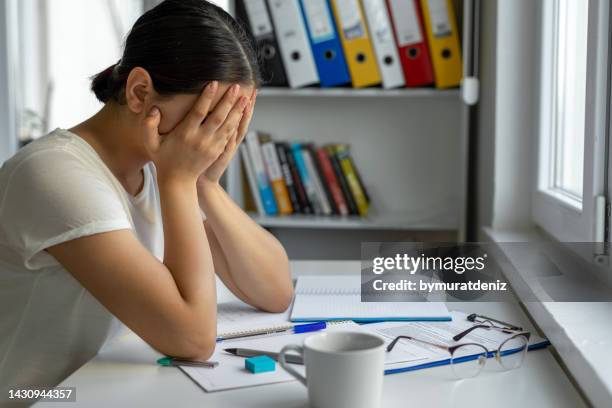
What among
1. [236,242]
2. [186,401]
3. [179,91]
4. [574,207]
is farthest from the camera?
[574,207]

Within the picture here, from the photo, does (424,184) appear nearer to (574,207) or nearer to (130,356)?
(574,207)

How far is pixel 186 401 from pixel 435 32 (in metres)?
1.80

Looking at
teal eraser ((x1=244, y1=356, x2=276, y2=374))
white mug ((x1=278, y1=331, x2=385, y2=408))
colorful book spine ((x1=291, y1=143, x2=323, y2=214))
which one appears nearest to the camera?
white mug ((x1=278, y1=331, x2=385, y2=408))

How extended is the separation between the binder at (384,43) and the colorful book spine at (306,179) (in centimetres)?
37

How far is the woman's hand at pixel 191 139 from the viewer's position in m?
1.06

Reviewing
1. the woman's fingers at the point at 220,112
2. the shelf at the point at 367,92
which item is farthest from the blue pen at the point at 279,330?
the shelf at the point at 367,92

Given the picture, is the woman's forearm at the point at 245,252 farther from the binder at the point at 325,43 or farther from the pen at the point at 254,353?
the binder at the point at 325,43

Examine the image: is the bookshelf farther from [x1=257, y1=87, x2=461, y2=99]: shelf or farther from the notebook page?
the notebook page

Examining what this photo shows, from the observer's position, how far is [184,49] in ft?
3.34

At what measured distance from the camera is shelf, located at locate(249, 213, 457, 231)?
91.0 inches

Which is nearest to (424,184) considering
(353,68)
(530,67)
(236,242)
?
(353,68)

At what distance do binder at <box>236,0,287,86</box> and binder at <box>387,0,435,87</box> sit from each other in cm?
40

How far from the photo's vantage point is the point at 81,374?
0.86 metres

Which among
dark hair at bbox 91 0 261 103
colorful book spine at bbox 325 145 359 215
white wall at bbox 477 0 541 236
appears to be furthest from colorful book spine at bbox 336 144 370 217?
dark hair at bbox 91 0 261 103
